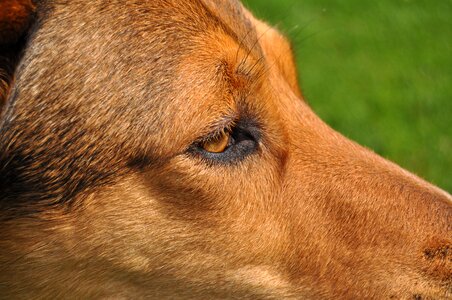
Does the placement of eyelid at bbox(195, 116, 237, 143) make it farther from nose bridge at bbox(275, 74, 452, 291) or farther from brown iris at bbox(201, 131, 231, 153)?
nose bridge at bbox(275, 74, 452, 291)

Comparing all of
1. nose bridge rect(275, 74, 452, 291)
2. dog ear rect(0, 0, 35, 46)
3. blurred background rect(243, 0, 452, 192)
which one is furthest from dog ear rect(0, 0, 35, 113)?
blurred background rect(243, 0, 452, 192)

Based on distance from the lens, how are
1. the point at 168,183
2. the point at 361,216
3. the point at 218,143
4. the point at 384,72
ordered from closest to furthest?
the point at 168,183 → the point at 218,143 → the point at 361,216 → the point at 384,72

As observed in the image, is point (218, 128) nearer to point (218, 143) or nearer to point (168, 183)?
point (218, 143)

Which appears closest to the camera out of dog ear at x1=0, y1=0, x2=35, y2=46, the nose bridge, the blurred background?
dog ear at x1=0, y1=0, x2=35, y2=46

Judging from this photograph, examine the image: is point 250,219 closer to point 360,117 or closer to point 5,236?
point 5,236

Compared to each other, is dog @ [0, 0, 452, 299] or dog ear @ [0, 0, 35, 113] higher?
dog ear @ [0, 0, 35, 113]

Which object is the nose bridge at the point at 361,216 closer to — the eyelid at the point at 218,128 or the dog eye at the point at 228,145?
the dog eye at the point at 228,145

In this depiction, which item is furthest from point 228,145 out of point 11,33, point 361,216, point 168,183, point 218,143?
point 11,33

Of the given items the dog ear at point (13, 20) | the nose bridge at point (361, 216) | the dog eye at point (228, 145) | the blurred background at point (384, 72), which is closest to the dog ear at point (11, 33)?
the dog ear at point (13, 20)
